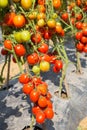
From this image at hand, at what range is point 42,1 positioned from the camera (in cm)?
436

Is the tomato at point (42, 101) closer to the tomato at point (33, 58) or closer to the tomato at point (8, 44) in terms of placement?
the tomato at point (33, 58)

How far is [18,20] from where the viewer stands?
131 inches

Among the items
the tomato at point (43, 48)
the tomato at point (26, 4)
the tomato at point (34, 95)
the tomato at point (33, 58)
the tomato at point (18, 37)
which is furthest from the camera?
the tomato at point (43, 48)

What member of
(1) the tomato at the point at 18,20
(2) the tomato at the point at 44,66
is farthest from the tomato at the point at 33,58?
(1) the tomato at the point at 18,20

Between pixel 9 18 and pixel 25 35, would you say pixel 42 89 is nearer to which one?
pixel 25 35

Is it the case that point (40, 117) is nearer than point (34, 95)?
No

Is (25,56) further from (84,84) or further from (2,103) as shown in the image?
(84,84)

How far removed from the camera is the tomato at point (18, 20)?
3.33m

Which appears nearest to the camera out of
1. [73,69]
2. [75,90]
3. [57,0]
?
[57,0]

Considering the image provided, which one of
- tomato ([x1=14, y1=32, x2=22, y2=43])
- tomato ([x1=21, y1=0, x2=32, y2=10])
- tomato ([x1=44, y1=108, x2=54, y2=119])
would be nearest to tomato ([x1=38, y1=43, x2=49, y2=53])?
tomato ([x1=14, y1=32, x2=22, y2=43])

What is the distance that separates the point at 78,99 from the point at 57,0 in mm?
2825

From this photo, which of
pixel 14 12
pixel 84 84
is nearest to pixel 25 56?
pixel 14 12

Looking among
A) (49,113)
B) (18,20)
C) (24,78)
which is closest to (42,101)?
(49,113)

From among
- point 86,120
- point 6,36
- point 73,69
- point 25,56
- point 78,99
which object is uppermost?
point 6,36
